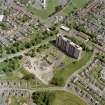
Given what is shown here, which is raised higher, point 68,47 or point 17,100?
point 68,47

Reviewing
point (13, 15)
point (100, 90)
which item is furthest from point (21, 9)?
point (100, 90)

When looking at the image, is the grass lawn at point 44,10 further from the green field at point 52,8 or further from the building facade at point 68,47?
the building facade at point 68,47

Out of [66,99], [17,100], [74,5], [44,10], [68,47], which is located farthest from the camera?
[74,5]

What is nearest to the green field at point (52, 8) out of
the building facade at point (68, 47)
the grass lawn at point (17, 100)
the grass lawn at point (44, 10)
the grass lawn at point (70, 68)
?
the grass lawn at point (44, 10)

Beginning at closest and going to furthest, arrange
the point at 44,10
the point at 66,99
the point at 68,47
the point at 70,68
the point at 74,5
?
1. the point at 66,99
2. the point at 70,68
3. the point at 68,47
4. the point at 44,10
5. the point at 74,5

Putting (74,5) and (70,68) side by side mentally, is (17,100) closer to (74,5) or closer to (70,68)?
(70,68)

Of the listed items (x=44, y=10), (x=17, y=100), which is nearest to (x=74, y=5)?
(x=44, y=10)

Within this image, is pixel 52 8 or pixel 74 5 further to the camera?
pixel 74 5
